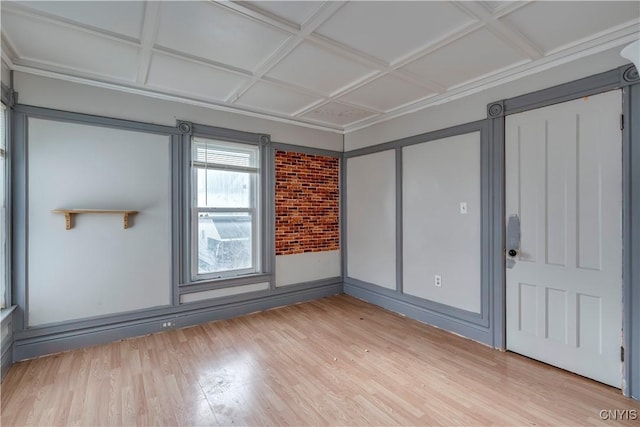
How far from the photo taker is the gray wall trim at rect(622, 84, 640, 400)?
7.32ft

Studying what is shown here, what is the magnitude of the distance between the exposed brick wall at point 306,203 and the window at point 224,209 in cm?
38

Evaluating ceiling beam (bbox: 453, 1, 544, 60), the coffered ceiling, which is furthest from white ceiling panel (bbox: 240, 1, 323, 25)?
ceiling beam (bbox: 453, 1, 544, 60)

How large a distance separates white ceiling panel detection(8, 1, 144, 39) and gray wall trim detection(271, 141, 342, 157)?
2.28 m

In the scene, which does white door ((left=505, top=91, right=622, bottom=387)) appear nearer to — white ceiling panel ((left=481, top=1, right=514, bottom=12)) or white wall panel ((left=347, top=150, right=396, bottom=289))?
white ceiling panel ((left=481, top=1, right=514, bottom=12))

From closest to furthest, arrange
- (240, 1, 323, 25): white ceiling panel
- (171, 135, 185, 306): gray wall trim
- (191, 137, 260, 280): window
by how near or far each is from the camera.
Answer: (240, 1, 323, 25): white ceiling panel
(171, 135, 185, 306): gray wall trim
(191, 137, 260, 280): window

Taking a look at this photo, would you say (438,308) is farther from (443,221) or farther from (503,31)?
(503,31)

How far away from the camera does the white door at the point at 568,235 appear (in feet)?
7.77

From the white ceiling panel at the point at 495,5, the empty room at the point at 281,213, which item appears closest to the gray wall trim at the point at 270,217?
the empty room at the point at 281,213

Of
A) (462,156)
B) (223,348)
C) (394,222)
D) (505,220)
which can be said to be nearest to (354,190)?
(394,222)

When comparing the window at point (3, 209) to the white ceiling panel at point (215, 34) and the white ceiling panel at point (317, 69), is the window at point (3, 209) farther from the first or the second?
the white ceiling panel at point (317, 69)

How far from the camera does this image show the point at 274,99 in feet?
12.1

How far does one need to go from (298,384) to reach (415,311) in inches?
78.8

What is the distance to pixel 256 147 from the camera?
13.9ft

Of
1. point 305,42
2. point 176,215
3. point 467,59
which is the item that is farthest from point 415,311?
point 305,42
